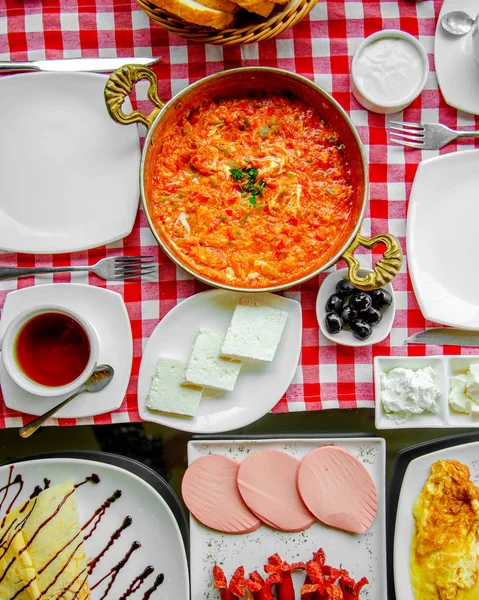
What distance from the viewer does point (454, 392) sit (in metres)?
2.38

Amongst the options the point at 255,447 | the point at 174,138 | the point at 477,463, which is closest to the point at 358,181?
the point at 174,138

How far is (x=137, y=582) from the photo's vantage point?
2.52 metres

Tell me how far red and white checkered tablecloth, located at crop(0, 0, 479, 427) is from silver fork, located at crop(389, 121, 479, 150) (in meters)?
0.04

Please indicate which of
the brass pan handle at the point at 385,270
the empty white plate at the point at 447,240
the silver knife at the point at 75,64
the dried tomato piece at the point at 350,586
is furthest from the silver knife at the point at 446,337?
the silver knife at the point at 75,64

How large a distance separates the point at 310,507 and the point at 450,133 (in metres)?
1.81

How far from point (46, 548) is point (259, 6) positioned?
2526 mm

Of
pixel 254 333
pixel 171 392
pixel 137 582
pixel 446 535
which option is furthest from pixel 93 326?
pixel 446 535

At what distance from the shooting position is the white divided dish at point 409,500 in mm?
2480

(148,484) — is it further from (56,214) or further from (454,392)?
(454,392)

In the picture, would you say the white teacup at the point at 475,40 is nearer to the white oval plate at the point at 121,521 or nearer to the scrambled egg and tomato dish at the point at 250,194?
the scrambled egg and tomato dish at the point at 250,194

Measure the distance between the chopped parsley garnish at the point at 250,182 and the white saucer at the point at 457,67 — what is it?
95 centimetres

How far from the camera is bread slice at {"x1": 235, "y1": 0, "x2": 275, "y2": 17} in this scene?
1.95 m

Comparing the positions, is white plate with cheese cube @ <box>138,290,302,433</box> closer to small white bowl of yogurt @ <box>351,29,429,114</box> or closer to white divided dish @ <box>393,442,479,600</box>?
white divided dish @ <box>393,442,479,600</box>

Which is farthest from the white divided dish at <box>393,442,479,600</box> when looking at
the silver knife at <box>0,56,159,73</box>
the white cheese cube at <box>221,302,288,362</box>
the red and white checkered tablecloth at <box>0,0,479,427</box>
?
the silver knife at <box>0,56,159,73</box>
